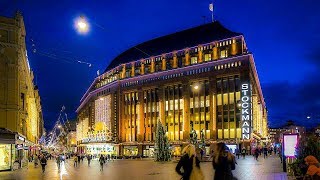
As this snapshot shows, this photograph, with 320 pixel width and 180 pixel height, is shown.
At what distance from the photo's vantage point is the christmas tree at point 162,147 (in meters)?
56.9

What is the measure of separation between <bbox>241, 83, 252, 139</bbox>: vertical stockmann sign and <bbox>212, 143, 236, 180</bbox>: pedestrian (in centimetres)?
7243

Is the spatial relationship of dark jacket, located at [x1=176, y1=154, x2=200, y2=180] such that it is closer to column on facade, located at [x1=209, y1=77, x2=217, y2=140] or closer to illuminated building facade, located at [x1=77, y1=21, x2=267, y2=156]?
illuminated building facade, located at [x1=77, y1=21, x2=267, y2=156]

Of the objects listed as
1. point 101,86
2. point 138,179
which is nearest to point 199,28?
point 101,86

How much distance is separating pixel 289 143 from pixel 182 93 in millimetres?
70896

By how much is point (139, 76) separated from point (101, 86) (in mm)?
23840

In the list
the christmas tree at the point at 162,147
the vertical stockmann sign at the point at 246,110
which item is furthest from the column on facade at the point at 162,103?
the christmas tree at the point at 162,147

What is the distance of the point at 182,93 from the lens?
94.8m

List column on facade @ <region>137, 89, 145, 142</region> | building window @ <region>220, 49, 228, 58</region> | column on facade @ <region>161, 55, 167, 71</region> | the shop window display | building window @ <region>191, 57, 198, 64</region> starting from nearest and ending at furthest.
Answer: the shop window display
building window @ <region>220, 49, 228, 58</region>
building window @ <region>191, 57, 198, 64</region>
column on facade @ <region>161, 55, 167, 71</region>
column on facade @ <region>137, 89, 145, 142</region>

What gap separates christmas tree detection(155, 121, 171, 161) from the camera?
5688 centimetres

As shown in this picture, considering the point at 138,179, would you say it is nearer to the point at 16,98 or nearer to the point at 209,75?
the point at 16,98

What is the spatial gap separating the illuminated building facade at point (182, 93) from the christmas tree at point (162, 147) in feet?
62.9

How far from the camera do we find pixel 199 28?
99625mm

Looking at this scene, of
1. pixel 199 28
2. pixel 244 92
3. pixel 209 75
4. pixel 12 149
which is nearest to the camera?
pixel 12 149

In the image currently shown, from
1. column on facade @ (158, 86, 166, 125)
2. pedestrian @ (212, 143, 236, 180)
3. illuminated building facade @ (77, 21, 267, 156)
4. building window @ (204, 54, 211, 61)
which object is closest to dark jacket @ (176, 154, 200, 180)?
pedestrian @ (212, 143, 236, 180)
